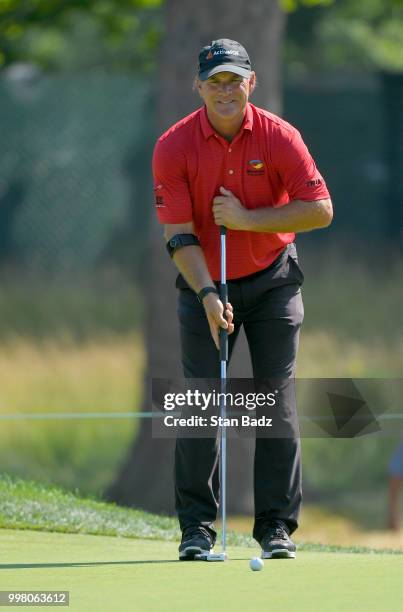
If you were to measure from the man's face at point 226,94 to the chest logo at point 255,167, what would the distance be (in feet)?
0.64

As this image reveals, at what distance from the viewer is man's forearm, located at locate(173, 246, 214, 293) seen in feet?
20.8

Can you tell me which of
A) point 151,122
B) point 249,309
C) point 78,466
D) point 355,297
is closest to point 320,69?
point 151,122

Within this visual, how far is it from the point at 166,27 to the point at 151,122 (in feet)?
22.7

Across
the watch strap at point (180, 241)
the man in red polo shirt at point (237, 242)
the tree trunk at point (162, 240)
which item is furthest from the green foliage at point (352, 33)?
the watch strap at point (180, 241)

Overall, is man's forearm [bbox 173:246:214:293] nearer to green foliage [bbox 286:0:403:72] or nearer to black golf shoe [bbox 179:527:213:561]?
black golf shoe [bbox 179:527:213:561]

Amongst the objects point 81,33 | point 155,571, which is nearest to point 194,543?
point 155,571

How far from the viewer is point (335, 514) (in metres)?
12.7

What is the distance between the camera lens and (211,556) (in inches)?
246

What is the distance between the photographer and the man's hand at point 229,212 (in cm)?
629

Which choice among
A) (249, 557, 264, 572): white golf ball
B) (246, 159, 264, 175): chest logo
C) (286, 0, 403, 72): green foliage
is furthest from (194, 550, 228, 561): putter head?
(286, 0, 403, 72): green foliage

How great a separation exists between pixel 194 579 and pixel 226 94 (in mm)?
1927

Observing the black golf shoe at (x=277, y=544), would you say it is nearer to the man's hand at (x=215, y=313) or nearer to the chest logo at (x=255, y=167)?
the man's hand at (x=215, y=313)

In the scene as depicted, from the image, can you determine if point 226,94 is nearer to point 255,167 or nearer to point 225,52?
point 225,52

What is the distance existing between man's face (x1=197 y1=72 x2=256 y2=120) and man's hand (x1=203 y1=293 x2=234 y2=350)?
71cm
